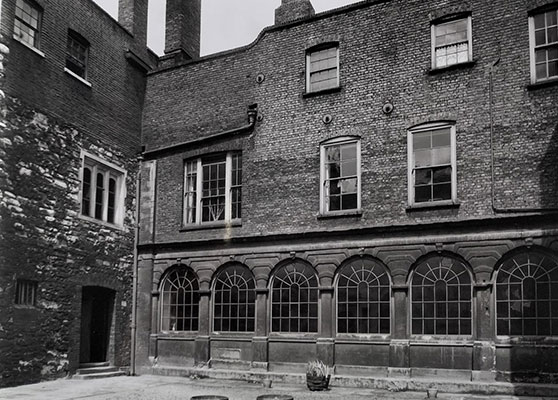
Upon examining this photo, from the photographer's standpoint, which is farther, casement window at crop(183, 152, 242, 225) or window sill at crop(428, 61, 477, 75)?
casement window at crop(183, 152, 242, 225)

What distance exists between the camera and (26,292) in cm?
1492

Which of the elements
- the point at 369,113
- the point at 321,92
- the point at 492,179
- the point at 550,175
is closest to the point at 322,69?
the point at 321,92

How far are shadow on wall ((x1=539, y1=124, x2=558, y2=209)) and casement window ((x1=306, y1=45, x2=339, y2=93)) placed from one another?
18.4 feet

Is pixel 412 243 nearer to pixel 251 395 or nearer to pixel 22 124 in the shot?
pixel 251 395

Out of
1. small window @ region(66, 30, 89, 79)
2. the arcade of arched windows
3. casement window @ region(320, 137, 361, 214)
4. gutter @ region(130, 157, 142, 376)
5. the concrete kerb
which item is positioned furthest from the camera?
gutter @ region(130, 157, 142, 376)

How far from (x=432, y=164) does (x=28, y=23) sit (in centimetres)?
1054

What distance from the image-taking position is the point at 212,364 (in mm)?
17219

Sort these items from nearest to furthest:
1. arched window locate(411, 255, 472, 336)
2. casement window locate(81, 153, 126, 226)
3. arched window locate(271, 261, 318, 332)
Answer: arched window locate(411, 255, 472, 336)
arched window locate(271, 261, 318, 332)
casement window locate(81, 153, 126, 226)

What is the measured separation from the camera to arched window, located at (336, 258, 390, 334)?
50.3ft

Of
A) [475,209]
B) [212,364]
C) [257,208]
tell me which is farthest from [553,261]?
[212,364]

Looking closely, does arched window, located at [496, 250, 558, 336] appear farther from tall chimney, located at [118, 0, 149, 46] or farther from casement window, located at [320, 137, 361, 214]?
tall chimney, located at [118, 0, 149, 46]

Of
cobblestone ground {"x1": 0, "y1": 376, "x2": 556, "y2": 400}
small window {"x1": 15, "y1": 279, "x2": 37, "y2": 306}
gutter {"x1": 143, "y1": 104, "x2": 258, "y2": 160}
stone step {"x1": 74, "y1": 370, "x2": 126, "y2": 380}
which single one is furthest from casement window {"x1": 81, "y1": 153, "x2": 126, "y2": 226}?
cobblestone ground {"x1": 0, "y1": 376, "x2": 556, "y2": 400}

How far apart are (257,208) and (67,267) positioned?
5171 millimetres

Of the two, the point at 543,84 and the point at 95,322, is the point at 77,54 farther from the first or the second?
the point at 543,84
